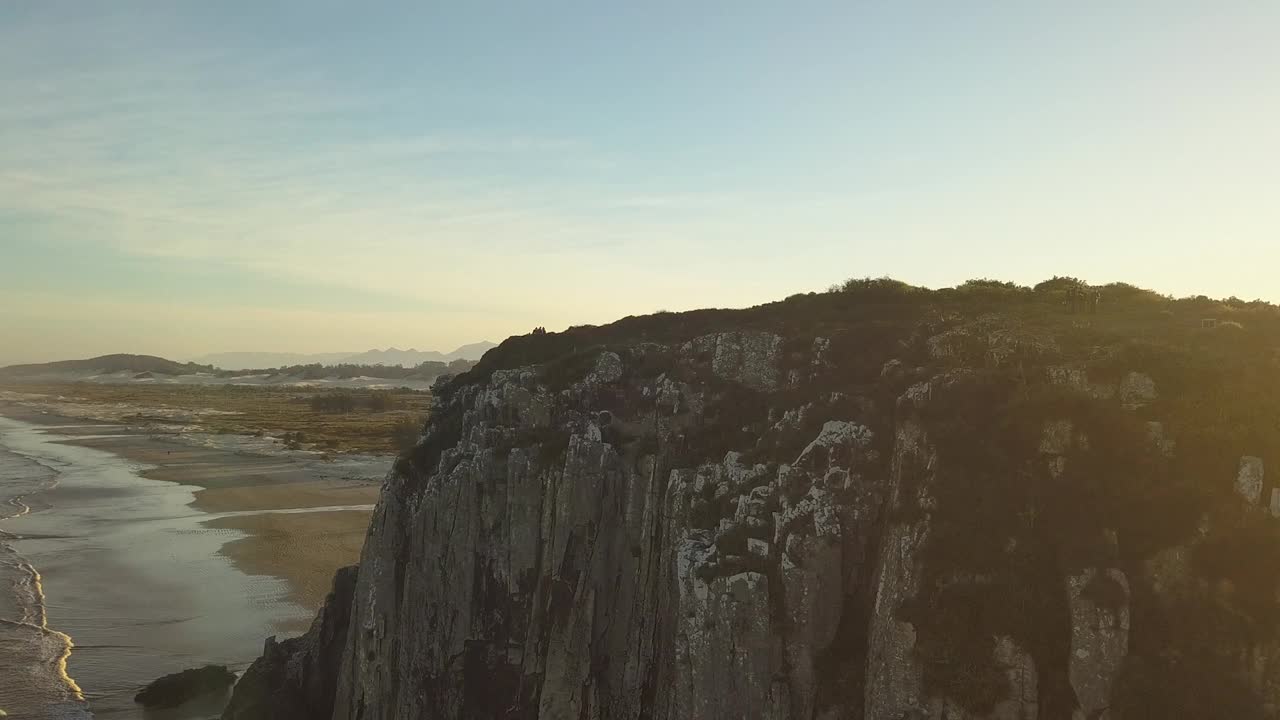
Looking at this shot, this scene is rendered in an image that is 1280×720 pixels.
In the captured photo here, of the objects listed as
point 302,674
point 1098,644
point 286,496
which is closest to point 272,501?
point 286,496

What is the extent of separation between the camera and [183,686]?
3603 centimetres

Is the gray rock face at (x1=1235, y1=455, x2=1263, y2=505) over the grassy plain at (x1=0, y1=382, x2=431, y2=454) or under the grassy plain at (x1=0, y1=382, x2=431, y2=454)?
over

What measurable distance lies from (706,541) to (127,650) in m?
35.4

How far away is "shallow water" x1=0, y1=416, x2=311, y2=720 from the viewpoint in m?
37.7

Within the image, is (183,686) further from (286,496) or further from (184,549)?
(286,496)

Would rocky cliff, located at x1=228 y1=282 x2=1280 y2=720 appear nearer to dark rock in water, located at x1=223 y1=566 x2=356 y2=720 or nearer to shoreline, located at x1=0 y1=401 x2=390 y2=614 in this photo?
dark rock in water, located at x1=223 y1=566 x2=356 y2=720

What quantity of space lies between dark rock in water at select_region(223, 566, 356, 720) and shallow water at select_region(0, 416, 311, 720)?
5687mm

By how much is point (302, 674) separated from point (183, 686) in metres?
8.58

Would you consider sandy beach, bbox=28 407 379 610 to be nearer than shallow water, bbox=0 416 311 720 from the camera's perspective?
No

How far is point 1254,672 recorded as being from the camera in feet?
49.1

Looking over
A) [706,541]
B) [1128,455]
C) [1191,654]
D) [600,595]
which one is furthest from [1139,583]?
[600,595]

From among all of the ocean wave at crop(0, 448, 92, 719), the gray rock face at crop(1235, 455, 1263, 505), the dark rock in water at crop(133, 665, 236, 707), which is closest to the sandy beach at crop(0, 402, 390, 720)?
the ocean wave at crop(0, 448, 92, 719)

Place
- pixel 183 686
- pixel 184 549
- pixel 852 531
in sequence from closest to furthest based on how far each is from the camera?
1. pixel 852 531
2. pixel 183 686
3. pixel 184 549

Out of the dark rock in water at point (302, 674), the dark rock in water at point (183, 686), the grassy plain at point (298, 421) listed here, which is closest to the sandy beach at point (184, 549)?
the dark rock in water at point (183, 686)
